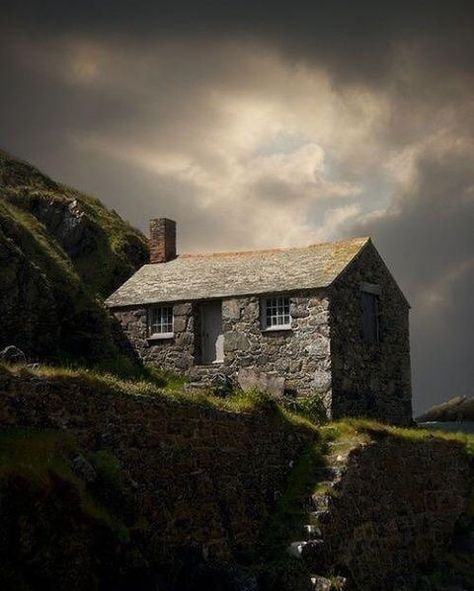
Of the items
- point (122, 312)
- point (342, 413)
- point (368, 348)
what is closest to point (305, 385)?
point (342, 413)

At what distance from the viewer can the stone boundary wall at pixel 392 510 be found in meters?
22.7

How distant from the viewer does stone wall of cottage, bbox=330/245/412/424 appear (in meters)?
32.0

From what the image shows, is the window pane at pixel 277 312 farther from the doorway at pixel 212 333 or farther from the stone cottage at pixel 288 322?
the doorway at pixel 212 333

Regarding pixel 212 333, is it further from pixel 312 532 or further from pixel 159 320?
pixel 312 532

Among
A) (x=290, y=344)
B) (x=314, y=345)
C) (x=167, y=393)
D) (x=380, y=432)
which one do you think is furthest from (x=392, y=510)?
(x=167, y=393)

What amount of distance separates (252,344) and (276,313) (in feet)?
4.77

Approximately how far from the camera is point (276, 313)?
107ft

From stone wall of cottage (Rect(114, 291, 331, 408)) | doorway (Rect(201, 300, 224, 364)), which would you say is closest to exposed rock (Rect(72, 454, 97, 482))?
stone wall of cottage (Rect(114, 291, 331, 408))

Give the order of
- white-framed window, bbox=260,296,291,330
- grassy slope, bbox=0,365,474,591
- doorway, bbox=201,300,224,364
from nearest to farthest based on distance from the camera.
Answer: grassy slope, bbox=0,365,474,591 → white-framed window, bbox=260,296,291,330 → doorway, bbox=201,300,224,364

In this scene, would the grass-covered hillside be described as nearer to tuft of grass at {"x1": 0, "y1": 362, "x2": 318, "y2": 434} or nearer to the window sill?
the window sill

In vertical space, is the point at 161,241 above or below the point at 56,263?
above

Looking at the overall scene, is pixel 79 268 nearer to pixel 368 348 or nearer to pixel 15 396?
pixel 368 348

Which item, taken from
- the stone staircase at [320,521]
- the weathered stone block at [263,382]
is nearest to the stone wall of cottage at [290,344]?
the weathered stone block at [263,382]

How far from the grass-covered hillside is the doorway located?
3.51 metres
